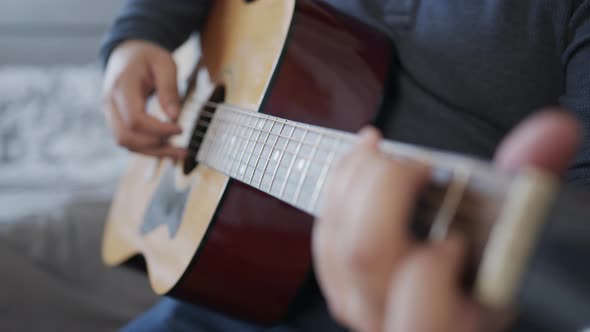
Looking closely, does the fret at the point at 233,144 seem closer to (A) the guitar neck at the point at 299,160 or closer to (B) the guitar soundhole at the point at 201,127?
(A) the guitar neck at the point at 299,160

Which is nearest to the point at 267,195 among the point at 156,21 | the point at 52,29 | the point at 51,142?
the point at 156,21

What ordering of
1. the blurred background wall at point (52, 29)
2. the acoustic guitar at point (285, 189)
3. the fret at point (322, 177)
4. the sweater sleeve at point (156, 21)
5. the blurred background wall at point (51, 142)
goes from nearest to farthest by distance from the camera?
the acoustic guitar at point (285, 189) < the fret at point (322, 177) < the sweater sleeve at point (156, 21) < the blurred background wall at point (51, 142) < the blurred background wall at point (52, 29)

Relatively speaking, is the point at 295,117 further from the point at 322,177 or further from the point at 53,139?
the point at 53,139

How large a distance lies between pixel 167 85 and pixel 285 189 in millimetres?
481

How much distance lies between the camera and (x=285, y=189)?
1.25 ft

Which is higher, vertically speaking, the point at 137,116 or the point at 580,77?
the point at 580,77

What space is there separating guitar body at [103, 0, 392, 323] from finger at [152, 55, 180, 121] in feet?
0.49

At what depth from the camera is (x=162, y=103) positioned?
2.58 ft

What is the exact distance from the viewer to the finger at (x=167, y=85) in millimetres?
781

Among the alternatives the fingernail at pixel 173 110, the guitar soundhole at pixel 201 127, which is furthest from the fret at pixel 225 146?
the fingernail at pixel 173 110

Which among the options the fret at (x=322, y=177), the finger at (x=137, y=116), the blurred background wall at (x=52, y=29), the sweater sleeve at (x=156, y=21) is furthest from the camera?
the blurred background wall at (x=52, y=29)

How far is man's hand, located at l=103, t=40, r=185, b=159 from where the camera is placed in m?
0.75

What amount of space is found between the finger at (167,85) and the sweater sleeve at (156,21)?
7cm

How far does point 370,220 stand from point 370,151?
0.05 m
